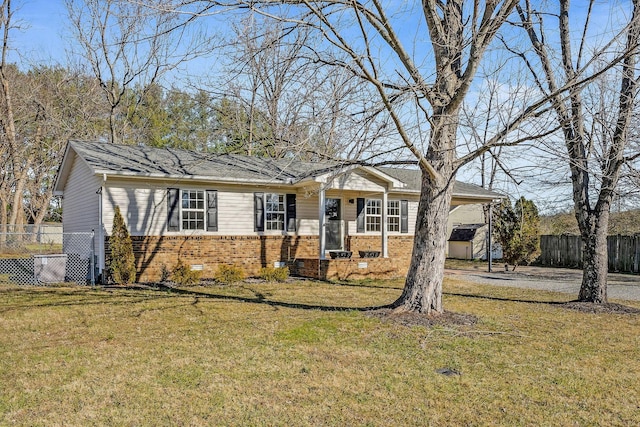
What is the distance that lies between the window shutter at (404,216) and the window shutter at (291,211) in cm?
447

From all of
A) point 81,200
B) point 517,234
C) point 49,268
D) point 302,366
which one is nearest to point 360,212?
point 517,234

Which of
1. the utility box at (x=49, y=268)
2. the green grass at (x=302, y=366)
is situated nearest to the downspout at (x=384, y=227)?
the green grass at (x=302, y=366)

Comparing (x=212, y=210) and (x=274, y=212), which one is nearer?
(x=212, y=210)

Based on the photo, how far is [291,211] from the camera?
15.4 m

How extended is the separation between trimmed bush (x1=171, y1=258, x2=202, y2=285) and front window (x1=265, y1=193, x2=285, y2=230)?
3057mm

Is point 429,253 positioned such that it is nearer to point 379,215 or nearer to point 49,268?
point 379,215

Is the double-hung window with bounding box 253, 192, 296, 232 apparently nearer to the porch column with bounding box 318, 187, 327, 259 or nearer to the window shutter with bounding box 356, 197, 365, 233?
the porch column with bounding box 318, 187, 327, 259

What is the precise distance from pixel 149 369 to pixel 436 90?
5.93 m

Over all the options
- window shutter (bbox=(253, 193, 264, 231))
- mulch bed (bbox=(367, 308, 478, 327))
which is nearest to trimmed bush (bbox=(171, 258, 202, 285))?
window shutter (bbox=(253, 193, 264, 231))

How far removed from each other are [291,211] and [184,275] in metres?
4.27

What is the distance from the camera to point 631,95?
8586 millimetres

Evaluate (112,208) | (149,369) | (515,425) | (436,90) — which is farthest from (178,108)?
(515,425)

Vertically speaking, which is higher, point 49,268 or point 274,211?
point 274,211

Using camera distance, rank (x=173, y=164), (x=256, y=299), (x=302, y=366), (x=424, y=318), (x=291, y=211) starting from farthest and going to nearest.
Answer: (x=291, y=211)
(x=173, y=164)
(x=256, y=299)
(x=424, y=318)
(x=302, y=366)
